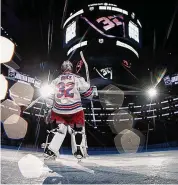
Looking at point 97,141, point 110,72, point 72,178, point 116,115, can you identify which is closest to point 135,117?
point 116,115

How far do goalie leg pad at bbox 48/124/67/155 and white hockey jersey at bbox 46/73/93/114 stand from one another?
0.27 meters

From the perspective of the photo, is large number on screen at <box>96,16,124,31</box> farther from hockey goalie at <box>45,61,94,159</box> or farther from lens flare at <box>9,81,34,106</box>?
hockey goalie at <box>45,61,94,159</box>

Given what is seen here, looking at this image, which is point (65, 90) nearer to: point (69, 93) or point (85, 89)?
Result: point (69, 93)

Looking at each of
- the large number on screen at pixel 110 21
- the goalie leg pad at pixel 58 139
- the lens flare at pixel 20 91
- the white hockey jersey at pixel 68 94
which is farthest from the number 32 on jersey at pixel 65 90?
the large number on screen at pixel 110 21

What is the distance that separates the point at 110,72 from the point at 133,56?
559cm

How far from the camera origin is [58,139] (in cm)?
373

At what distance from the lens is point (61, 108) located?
389 centimetres

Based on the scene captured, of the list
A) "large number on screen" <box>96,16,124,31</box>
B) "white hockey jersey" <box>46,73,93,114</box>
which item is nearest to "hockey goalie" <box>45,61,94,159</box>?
"white hockey jersey" <box>46,73,93,114</box>

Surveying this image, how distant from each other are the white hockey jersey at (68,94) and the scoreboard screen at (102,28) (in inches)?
1498

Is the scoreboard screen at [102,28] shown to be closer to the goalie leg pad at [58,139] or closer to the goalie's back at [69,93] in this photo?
the goalie's back at [69,93]

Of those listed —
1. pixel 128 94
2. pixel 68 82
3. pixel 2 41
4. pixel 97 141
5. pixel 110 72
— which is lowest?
pixel 97 141

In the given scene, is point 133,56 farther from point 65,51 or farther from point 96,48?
point 65,51

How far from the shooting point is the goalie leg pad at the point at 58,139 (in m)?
3.60

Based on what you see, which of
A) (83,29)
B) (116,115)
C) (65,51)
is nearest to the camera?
(116,115)
